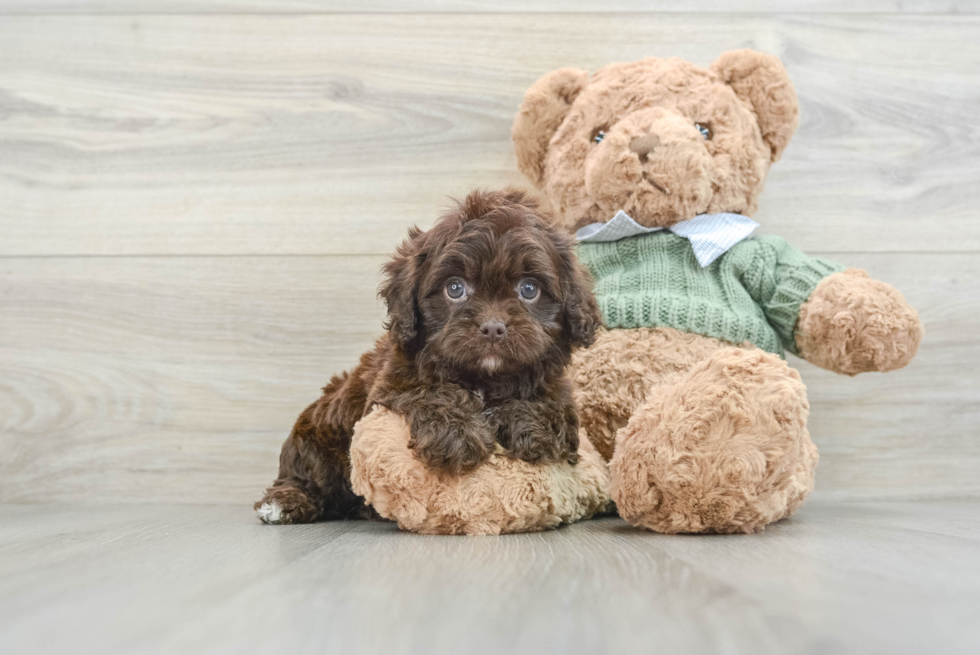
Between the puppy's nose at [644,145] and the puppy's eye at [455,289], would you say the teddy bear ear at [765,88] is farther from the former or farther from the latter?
the puppy's eye at [455,289]

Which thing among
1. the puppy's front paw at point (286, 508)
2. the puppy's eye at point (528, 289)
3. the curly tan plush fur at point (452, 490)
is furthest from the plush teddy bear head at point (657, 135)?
the puppy's front paw at point (286, 508)

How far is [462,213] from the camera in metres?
0.96

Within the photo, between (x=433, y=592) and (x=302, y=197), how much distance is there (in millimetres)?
1051

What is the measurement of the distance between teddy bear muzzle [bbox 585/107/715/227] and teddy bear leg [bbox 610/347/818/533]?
325 millimetres

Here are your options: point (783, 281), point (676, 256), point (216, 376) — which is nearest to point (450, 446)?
point (676, 256)

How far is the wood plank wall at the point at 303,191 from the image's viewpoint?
148cm

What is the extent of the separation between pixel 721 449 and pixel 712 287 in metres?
0.37

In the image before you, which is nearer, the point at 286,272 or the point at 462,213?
the point at 462,213

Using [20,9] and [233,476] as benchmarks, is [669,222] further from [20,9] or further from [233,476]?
[20,9]

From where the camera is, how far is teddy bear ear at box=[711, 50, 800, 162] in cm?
125

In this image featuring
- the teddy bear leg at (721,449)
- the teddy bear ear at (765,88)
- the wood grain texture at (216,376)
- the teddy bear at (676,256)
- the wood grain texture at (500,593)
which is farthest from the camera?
the wood grain texture at (216,376)

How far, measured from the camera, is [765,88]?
1249 millimetres

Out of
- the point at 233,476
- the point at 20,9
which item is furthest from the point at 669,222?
the point at 20,9

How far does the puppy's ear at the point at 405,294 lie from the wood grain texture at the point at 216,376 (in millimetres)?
514
